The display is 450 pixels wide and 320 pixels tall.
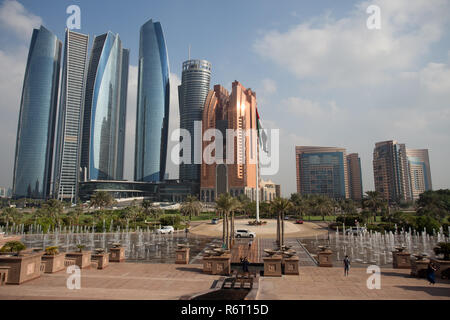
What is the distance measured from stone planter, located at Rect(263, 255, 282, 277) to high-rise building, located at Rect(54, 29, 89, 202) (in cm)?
18138

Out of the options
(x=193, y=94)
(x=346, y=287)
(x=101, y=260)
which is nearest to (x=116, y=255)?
(x=101, y=260)

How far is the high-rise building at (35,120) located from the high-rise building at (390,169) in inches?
8298

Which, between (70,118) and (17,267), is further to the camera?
(70,118)

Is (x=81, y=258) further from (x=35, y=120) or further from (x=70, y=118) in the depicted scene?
(x=35, y=120)

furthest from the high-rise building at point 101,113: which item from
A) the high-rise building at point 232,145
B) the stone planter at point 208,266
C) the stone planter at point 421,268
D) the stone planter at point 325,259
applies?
the stone planter at point 421,268

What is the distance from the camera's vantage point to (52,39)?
175875 mm

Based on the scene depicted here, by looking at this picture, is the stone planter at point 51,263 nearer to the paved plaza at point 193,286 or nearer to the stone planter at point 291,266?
the paved plaza at point 193,286

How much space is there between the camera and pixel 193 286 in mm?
14344

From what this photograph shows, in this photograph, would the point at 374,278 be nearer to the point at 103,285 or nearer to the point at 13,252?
the point at 103,285

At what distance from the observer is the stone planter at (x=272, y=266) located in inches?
664

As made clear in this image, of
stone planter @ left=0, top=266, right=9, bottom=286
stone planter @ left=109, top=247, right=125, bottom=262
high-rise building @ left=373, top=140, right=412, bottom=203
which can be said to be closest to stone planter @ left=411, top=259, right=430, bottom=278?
stone planter @ left=109, top=247, right=125, bottom=262

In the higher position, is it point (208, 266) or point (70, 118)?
point (70, 118)

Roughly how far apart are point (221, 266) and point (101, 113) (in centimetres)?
17671

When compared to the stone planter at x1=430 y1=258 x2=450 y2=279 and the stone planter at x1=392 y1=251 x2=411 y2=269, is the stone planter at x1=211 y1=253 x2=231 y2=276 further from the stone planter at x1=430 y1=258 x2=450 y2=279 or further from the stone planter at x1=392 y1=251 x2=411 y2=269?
the stone planter at x1=430 y1=258 x2=450 y2=279
